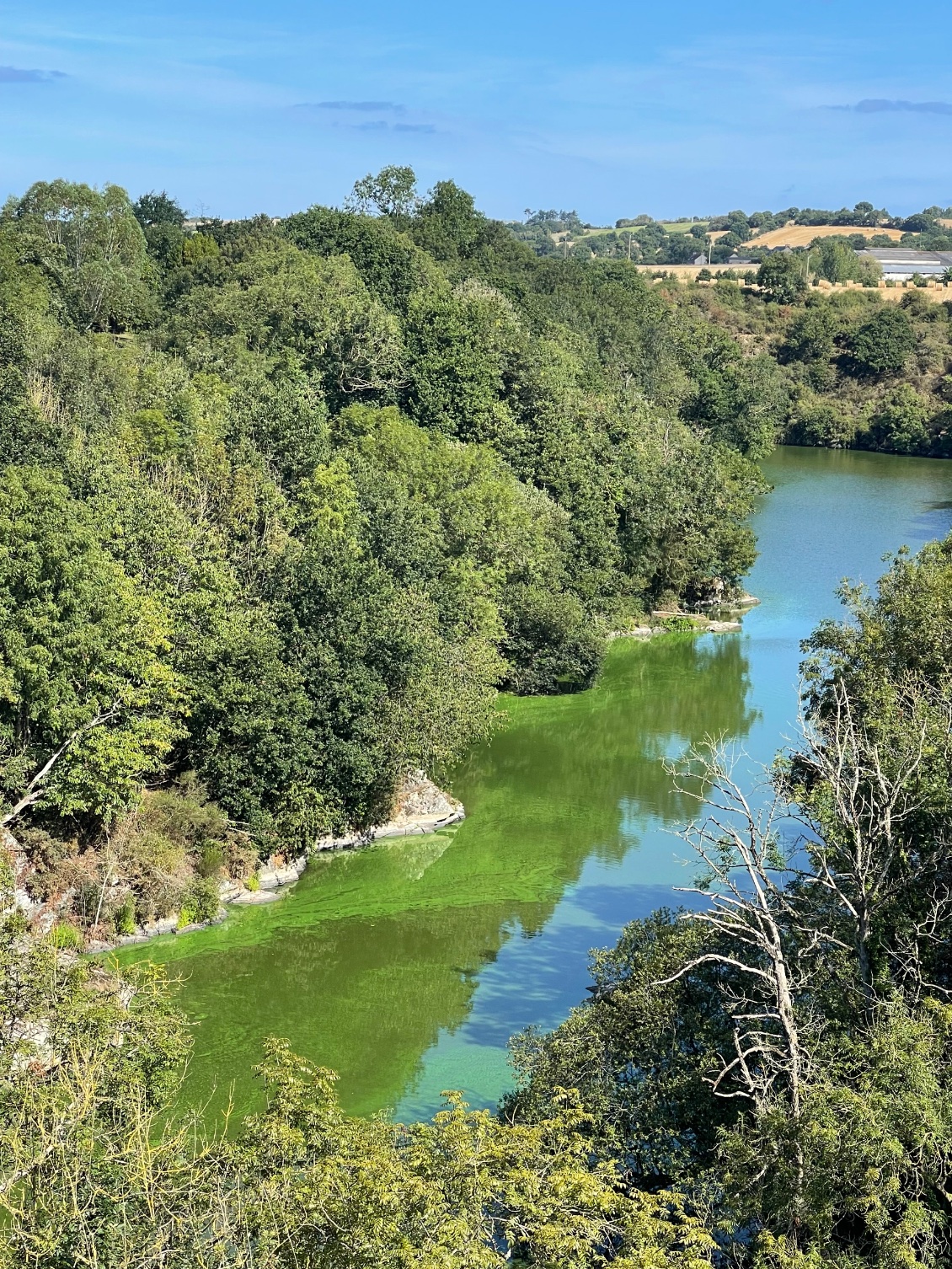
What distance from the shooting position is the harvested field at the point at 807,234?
513 ft

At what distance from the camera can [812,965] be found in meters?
16.5

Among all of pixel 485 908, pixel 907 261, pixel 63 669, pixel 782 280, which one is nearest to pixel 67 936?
pixel 63 669

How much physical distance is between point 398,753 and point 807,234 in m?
148

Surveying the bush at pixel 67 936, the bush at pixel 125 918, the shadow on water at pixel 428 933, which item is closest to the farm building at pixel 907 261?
the shadow on water at pixel 428 933

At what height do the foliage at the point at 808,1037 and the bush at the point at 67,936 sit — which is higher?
the foliage at the point at 808,1037

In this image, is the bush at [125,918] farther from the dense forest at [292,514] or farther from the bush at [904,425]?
the bush at [904,425]

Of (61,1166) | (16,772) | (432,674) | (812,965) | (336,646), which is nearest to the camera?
(61,1166)

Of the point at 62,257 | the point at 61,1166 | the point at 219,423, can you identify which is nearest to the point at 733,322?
the point at 62,257

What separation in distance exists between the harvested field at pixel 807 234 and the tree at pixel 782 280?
47.9 metres

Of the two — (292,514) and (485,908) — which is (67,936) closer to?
(485,908)

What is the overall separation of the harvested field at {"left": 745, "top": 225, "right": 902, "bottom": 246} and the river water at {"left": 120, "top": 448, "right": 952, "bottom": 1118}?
126791 mm

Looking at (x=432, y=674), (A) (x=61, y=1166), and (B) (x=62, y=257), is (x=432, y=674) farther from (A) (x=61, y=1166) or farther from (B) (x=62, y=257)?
(B) (x=62, y=257)

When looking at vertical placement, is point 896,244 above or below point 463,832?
above

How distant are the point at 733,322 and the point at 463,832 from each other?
77.2 m
